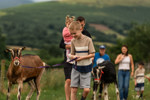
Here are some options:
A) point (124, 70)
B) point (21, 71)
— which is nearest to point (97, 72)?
point (124, 70)

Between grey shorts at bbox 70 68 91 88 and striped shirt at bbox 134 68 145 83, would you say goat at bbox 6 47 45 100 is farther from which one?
striped shirt at bbox 134 68 145 83

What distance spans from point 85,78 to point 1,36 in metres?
88.3

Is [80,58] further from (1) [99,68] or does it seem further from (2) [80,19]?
(1) [99,68]

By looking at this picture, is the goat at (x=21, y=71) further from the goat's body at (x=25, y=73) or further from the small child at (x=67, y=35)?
the small child at (x=67, y=35)

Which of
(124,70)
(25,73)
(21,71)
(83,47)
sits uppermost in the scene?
(83,47)

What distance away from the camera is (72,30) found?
21.4 ft

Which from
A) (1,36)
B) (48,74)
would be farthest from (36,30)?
(48,74)

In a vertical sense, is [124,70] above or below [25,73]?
below

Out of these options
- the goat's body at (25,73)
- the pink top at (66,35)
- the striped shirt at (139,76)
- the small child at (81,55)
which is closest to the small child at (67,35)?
the pink top at (66,35)

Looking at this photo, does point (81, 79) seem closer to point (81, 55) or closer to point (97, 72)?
point (81, 55)

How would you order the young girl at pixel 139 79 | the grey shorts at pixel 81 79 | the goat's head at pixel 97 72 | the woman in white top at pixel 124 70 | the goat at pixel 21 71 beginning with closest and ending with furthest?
the grey shorts at pixel 81 79
the goat at pixel 21 71
the goat's head at pixel 97 72
the woman in white top at pixel 124 70
the young girl at pixel 139 79

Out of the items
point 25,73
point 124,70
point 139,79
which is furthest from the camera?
point 139,79

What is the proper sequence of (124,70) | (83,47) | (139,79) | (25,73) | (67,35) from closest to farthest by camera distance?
(83,47), (67,35), (25,73), (124,70), (139,79)

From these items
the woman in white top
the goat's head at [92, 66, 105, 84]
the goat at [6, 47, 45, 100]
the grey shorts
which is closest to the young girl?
the woman in white top
